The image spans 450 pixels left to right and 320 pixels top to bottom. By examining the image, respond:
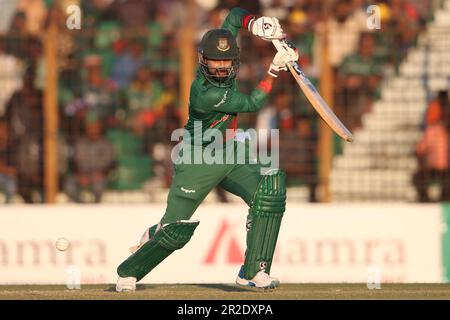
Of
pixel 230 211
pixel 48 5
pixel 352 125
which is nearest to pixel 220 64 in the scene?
pixel 230 211

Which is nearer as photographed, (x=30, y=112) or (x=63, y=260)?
(x=63, y=260)

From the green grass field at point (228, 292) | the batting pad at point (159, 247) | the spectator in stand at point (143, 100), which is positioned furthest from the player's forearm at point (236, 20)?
the spectator in stand at point (143, 100)

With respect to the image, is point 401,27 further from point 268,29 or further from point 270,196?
point 270,196

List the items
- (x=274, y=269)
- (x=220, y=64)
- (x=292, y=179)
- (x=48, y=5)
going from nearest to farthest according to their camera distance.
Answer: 1. (x=220, y=64)
2. (x=274, y=269)
3. (x=292, y=179)
4. (x=48, y=5)

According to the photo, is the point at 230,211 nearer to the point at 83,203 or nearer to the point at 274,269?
the point at 274,269

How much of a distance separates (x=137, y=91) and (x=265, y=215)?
15.0 feet

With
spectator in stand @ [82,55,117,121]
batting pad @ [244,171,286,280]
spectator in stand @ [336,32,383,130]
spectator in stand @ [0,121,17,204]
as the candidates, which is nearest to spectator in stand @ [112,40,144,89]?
spectator in stand @ [82,55,117,121]

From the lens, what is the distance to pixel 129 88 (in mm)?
13484

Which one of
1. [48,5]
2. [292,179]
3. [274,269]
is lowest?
[274,269]

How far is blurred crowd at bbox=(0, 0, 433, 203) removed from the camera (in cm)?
1309

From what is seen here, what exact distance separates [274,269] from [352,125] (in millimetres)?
2022

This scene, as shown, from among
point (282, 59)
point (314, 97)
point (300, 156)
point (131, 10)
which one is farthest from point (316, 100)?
point (131, 10)

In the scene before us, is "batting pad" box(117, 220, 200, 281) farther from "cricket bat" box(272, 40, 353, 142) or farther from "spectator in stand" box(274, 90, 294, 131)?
"spectator in stand" box(274, 90, 294, 131)

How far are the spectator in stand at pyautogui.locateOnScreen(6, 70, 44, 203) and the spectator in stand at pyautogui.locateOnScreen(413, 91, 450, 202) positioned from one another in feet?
13.0
